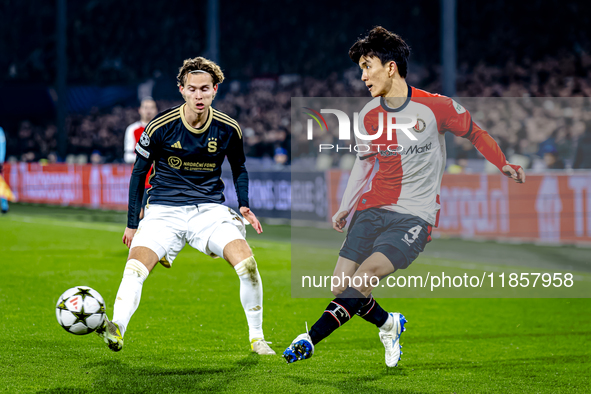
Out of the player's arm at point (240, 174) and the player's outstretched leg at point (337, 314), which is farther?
the player's arm at point (240, 174)

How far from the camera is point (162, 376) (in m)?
4.61

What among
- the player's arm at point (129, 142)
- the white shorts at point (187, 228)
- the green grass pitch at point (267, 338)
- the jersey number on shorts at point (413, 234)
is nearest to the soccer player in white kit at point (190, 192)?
the white shorts at point (187, 228)

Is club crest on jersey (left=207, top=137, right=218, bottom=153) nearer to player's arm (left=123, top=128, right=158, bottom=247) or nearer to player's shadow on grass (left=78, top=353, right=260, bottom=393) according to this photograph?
player's arm (left=123, top=128, right=158, bottom=247)

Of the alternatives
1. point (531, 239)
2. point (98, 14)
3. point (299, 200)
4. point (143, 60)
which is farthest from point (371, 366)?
point (98, 14)

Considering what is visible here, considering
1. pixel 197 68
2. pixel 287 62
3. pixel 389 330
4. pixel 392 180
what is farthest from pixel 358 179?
pixel 287 62

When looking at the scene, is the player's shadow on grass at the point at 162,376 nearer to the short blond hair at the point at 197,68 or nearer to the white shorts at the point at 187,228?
the white shorts at the point at 187,228

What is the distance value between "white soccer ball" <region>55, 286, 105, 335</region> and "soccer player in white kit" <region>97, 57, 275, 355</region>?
51 centimetres

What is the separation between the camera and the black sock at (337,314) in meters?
4.57

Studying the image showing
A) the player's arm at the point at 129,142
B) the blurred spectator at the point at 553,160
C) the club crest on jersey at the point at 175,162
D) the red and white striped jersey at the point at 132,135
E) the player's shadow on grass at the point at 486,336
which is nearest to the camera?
the club crest on jersey at the point at 175,162

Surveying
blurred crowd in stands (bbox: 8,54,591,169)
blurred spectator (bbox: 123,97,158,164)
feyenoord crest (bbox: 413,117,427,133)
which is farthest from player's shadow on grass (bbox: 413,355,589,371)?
blurred crowd in stands (bbox: 8,54,591,169)

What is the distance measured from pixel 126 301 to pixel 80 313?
489 millimetres

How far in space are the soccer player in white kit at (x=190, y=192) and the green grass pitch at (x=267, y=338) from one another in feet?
1.91

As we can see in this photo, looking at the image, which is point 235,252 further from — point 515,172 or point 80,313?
point 515,172

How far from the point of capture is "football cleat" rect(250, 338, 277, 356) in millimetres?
5191
